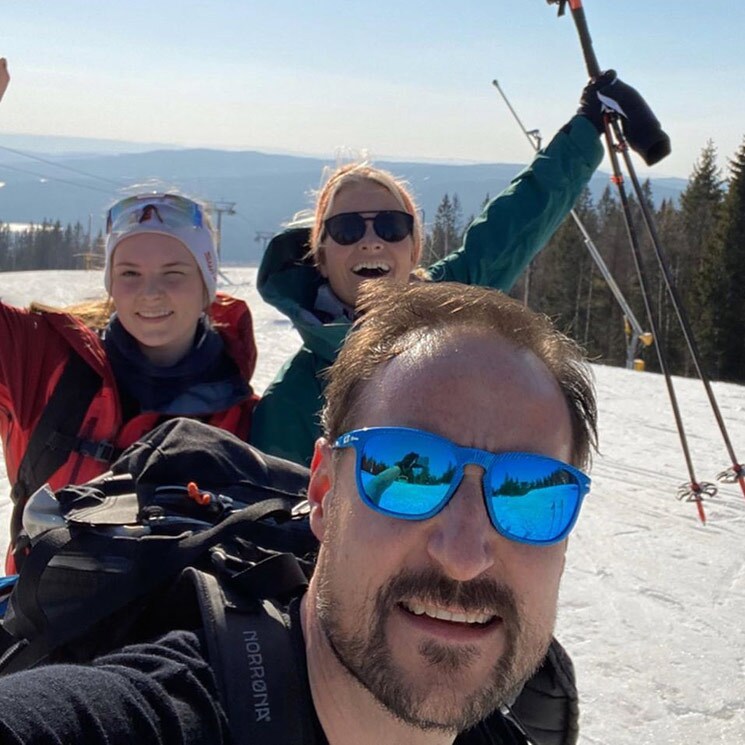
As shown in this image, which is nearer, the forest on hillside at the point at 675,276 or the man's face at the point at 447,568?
the man's face at the point at 447,568

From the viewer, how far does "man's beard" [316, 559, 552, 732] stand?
4.29ft

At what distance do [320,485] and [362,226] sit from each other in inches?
54.9

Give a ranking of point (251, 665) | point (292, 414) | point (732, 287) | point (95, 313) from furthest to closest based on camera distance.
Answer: point (732, 287), point (95, 313), point (292, 414), point (251, 665)

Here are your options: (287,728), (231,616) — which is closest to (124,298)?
(231,616)

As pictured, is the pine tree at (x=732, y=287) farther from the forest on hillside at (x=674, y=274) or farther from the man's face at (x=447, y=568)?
the man's face at (x=447, y=568)

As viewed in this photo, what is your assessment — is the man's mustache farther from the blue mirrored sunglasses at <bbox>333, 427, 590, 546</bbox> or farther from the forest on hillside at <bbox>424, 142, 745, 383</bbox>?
the forest on hillside at <bbox>424, 142, 745, 383</bbox>

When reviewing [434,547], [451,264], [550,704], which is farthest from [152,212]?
[550,704]

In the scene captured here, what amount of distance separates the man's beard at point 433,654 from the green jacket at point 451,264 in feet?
4.08

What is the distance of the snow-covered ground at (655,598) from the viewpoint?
11.0 feet

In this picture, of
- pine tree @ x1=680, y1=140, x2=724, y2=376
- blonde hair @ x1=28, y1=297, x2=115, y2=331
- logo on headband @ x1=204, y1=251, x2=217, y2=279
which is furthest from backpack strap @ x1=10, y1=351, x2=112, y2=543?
pine tree @ x1=680, y1=140, x2=724, y2=376

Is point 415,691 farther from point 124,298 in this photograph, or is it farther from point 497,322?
point 124,298

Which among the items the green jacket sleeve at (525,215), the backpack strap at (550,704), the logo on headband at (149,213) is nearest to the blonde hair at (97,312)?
the logo on headband at (149,213)

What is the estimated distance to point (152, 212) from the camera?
2.76 meters

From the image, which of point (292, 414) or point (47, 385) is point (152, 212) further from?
point (292, 414)
